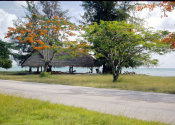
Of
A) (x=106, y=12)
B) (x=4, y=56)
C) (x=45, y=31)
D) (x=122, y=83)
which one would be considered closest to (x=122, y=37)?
(x=122, y=83)

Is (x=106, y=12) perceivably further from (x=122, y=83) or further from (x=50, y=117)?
(x=50, y=117)

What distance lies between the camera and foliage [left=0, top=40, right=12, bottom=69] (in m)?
37.6

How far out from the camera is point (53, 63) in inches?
1400

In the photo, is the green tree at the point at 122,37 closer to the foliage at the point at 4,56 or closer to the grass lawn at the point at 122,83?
the grass lawn at the point at 122,83

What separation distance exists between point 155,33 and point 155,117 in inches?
524

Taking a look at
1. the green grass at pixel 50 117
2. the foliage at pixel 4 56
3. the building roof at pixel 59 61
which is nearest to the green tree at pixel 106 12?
the building roof at pixel 59 61

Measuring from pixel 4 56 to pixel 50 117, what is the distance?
38.2 metres

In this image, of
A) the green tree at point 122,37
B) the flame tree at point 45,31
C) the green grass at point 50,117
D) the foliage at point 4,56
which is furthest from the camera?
the foliage at point 4,56

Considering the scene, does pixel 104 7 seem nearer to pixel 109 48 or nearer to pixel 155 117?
pixel 109 48

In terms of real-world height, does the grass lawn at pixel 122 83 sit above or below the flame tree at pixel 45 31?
below

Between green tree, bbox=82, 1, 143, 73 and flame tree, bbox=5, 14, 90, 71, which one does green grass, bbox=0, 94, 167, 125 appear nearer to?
flame tree, bbox=5, 14, 90, 71

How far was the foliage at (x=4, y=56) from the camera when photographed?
37.6m

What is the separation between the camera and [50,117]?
559 centimetres

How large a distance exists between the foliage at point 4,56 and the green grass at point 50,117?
3326 centimetres
